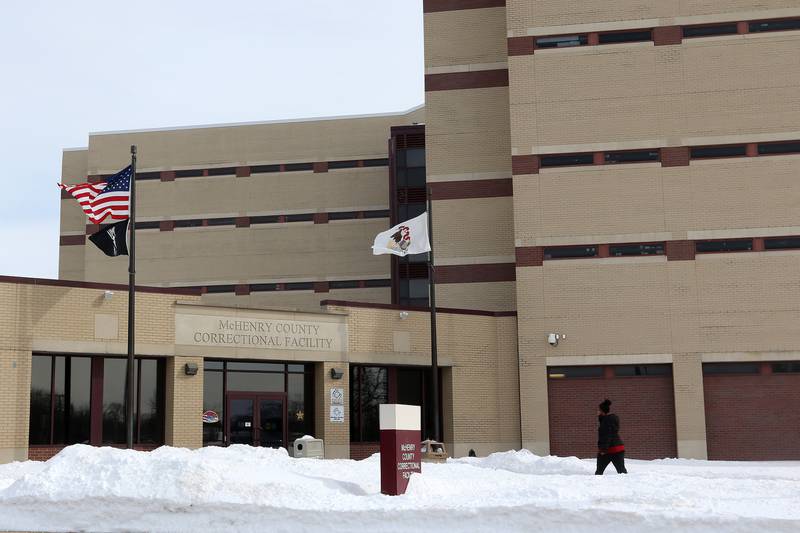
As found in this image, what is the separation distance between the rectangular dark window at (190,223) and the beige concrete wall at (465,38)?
20.9 meters

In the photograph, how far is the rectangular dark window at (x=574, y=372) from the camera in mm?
38406

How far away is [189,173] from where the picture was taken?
60.0 meters

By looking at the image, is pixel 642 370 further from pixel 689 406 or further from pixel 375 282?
pixel 375 282

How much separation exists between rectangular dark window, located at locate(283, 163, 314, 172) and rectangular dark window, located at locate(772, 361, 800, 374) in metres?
30.0

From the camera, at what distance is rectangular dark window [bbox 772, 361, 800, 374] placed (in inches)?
1474

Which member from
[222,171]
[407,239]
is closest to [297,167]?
[222,171]

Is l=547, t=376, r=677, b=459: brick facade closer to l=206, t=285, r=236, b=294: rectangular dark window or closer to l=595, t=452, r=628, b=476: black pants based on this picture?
l=595, t=452, r=628, b=476: black pants

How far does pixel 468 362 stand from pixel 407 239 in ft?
19.3

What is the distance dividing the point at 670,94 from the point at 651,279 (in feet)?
22.8

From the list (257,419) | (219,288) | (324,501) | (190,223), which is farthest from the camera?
(190,223)

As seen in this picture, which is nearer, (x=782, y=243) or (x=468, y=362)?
(x=782, y=243)

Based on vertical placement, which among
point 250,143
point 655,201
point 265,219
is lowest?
point 655,201

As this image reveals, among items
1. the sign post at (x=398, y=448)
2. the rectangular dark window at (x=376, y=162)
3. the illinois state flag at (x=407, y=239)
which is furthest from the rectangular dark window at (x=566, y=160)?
the sign post at (x=398, y=448)

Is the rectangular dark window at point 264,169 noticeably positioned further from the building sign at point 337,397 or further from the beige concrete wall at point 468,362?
the building sign at point 337,397
